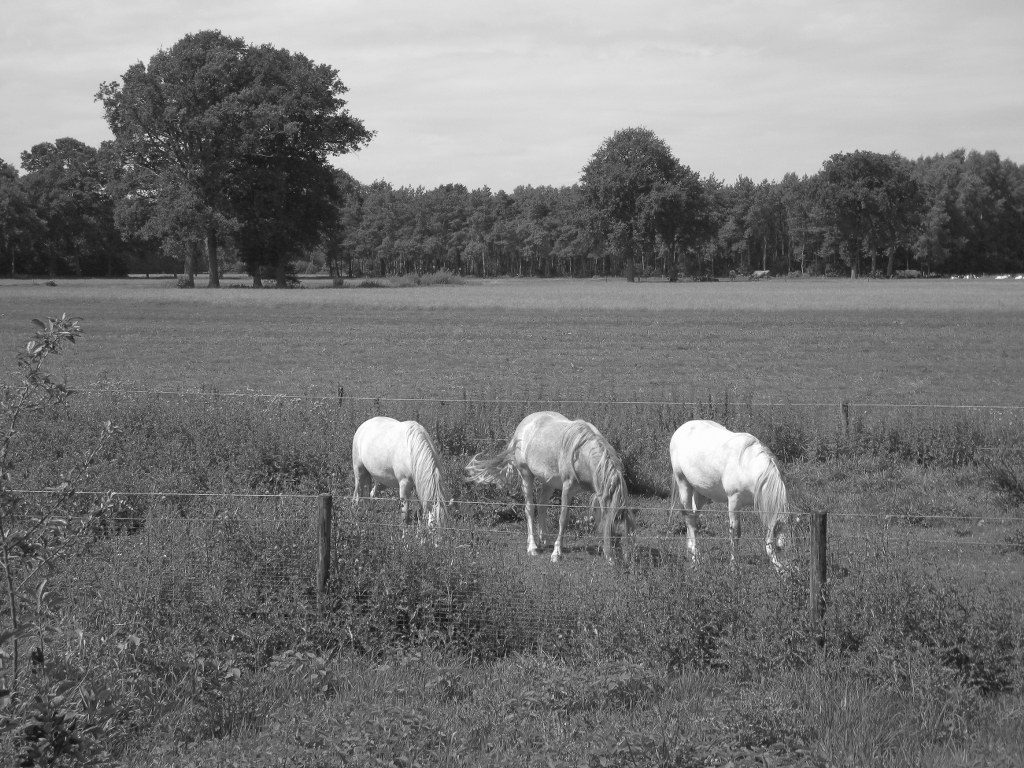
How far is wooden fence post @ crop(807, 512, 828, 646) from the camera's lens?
7824 mm

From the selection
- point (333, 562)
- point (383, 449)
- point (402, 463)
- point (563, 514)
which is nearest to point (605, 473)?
point (563, 514)

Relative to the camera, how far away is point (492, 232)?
166750mm

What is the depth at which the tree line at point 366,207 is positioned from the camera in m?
74.3

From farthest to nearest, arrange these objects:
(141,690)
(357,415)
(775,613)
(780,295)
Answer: (780,295) < (357,415) < (775,613) < (141,690)

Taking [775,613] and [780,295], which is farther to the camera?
[780,295]

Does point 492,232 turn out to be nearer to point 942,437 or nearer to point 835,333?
point 835,333

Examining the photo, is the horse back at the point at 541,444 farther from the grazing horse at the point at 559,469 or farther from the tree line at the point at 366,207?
the tree line at the point at 366,207

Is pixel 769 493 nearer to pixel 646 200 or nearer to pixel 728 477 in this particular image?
pixel 728 477

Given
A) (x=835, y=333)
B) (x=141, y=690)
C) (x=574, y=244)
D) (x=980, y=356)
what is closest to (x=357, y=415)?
(x=141, y=690)

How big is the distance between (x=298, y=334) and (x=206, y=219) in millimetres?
37214

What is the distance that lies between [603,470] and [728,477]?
59.4 inches

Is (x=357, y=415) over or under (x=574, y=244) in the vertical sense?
under

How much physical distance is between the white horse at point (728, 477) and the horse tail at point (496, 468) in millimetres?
2270

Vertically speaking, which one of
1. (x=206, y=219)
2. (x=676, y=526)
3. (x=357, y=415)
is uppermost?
(x=206, y=219)
